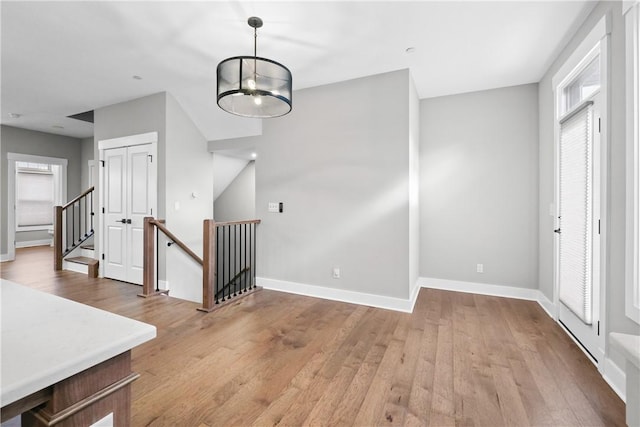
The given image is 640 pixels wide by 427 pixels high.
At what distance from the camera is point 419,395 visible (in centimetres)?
192

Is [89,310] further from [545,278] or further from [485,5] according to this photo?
[545,278]

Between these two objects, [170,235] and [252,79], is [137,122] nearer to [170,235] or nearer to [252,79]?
[170,235]

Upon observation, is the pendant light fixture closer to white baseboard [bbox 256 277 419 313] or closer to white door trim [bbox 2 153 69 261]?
white baseboard [bbox 256 277 419 313]

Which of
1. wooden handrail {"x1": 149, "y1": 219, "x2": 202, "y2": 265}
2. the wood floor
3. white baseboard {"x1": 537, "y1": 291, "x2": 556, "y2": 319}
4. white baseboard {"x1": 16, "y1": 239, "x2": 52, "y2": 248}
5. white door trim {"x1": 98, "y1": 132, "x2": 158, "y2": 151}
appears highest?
white door trim {"x1": 98, "y1": 132, "x2": 158, "y2": 151}

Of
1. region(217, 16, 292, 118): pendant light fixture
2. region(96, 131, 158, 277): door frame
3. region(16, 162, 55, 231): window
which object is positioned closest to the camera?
region(217, 16, 292, 118): pendant light fixture

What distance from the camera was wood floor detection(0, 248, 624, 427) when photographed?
1.75 metres

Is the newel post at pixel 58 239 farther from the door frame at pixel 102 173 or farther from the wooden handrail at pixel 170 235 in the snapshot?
the wooden handrail at pixel 170 235

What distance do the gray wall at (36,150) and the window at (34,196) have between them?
0.40 m

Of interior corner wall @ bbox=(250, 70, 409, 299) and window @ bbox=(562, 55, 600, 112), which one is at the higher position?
window @ bbox=(562, 55, 600, 112)

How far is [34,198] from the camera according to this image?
25.5 ft

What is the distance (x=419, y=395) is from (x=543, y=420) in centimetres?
Result: 70

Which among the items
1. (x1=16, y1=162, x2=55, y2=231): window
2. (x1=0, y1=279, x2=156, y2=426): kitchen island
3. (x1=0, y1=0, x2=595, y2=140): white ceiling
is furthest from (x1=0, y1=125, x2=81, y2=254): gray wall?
(x1=0, y1=279, x2=156, y2=426): kitchen island

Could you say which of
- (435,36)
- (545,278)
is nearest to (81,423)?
(435,36)

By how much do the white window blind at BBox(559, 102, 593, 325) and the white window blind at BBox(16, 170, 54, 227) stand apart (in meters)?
11.1
